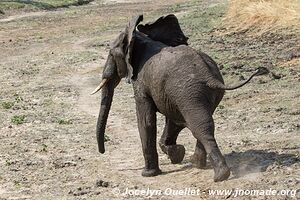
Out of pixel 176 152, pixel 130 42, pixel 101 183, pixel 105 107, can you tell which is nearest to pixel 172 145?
pixel 176 152

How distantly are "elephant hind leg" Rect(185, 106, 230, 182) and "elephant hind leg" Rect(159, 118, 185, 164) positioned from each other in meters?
1.28

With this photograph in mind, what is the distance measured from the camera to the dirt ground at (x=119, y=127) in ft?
29.9

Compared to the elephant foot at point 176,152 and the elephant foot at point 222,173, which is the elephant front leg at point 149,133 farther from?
the elephant foot at point 222,173

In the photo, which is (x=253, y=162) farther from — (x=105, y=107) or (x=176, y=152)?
(x=105, y=107)

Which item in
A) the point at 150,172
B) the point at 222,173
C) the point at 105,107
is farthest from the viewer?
the point at 105,107

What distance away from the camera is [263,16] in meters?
22.7

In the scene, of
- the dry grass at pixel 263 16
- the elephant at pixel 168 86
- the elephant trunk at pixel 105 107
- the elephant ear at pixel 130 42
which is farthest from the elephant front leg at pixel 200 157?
the dry grass at pixel 263 16

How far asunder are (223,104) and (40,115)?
11.0 feet

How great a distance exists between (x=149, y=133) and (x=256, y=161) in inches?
52.4

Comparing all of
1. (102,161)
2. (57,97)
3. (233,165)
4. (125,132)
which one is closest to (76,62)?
(57,97)

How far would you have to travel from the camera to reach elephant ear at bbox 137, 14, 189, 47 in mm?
10250

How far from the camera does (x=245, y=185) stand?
8.27 meters

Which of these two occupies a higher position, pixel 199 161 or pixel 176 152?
pixel 199 161

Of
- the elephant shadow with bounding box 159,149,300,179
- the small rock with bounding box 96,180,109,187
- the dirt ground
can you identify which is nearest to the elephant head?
the dirt ground
